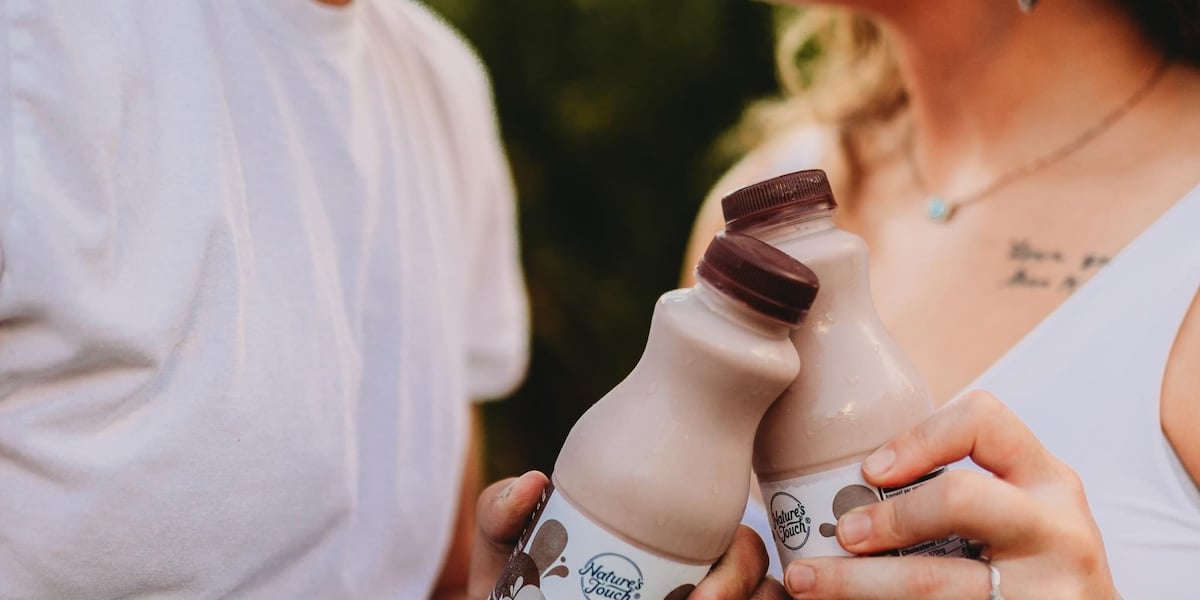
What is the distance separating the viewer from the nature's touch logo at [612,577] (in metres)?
0.60

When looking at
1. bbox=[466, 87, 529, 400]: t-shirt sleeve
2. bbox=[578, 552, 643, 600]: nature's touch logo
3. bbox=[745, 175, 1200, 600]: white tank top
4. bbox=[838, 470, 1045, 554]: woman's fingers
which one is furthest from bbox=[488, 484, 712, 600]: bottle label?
bbox=[466, 87, 529, 400]: t-shirt sleeve

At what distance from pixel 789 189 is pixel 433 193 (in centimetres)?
64

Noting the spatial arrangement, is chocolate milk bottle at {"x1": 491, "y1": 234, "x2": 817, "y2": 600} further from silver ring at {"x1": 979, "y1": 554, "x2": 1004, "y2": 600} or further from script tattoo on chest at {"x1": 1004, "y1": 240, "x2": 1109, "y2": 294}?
script tattoo on chest at {"x1": 1004, "y1": 240, "x2": 1109, "y2": 294}

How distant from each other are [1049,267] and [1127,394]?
233 mm

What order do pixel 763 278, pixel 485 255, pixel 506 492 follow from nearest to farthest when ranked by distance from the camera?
pixel 763 278 → pixel 506 492 → pixel 485 255

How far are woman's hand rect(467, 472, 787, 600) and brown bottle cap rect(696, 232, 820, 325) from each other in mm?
177

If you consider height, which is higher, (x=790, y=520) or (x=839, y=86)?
(x=790, y=520)

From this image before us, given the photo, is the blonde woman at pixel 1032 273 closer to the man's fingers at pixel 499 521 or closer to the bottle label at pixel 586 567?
the bottle label at pixel 586 567

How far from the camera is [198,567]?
82 centimetres

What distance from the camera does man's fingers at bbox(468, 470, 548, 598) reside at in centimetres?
73

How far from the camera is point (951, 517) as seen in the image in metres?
0.59

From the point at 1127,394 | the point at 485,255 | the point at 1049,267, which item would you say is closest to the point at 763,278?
the point at 1127,394

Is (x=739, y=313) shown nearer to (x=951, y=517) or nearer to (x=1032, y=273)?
(x=951, y=517)

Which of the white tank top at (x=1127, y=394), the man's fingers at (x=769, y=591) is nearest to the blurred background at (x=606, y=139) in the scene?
the white tank top at (x=1127, y=394)
